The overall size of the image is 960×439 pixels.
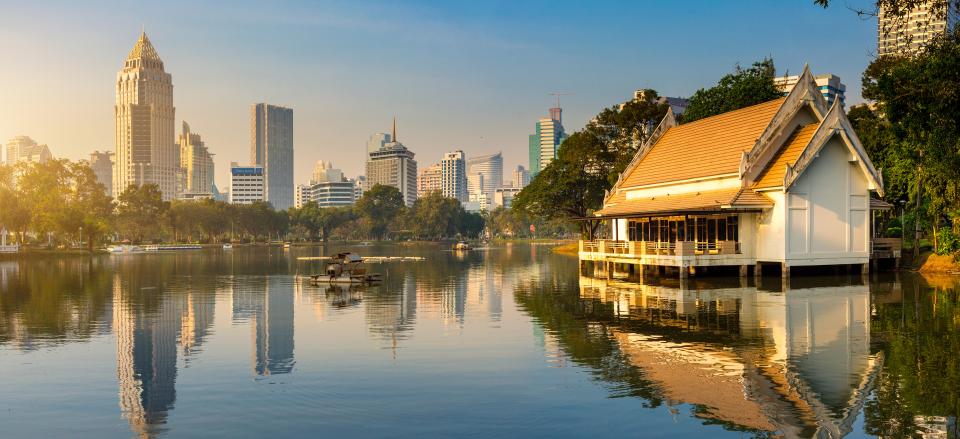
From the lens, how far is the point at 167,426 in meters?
13.4

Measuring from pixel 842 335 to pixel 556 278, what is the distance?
29.3 metres

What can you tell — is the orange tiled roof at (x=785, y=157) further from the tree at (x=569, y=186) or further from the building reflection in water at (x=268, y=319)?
the tree at (x=569, y=186)

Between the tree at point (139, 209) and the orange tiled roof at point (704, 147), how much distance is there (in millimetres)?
135474

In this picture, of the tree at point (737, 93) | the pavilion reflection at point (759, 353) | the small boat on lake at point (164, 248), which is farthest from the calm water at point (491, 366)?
the small boat on lake at point (164, 248)

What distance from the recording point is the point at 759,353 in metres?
19.5

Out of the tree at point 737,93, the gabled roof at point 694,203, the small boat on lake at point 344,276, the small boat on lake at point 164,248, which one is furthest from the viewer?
the small boat on lake at point 164,248

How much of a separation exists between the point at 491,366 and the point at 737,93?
57.7m

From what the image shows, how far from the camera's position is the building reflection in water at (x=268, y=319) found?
1947 cm

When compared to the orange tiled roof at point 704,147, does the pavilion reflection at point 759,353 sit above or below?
below

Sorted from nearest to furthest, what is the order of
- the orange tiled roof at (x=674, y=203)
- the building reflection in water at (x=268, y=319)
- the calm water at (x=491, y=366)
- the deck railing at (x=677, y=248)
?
the calm water at (x=491, y=366), the building reflection in water at (x=268, y=319), the deck railing at (x=677, y=248), the orange tiled roof at (x=674, y=203)

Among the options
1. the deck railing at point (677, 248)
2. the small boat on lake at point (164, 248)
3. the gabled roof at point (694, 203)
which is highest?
the gabled roof at point (694, 203)

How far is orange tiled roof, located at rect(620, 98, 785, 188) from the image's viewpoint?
48406 mm

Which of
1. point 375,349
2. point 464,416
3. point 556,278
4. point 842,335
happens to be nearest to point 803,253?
point 556,278

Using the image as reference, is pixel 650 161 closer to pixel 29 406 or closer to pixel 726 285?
pixel 726 285
